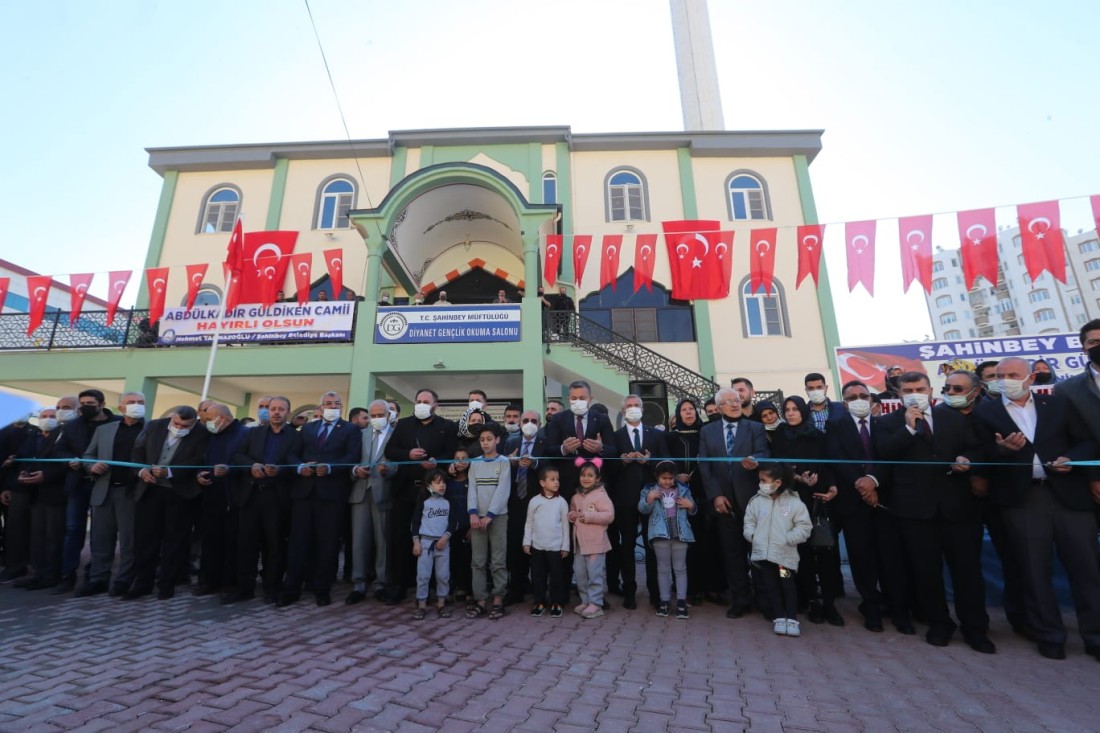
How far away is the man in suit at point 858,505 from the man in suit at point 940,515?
0.75 ft

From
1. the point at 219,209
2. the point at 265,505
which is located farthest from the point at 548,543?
the point at 219,209

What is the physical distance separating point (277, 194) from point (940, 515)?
52.2ft

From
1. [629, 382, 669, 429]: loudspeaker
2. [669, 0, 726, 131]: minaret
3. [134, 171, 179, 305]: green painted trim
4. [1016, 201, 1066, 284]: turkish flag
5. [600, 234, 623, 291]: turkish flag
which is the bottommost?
[629, 382, 669, 429]: loudspeaker

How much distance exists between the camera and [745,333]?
41.3ft

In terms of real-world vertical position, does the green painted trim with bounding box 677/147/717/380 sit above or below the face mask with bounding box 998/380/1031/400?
above

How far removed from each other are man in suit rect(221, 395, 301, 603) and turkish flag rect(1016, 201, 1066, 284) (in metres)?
11.0

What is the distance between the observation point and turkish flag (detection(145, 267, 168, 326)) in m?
11.1

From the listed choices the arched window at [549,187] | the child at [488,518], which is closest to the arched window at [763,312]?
the arched window at [549,187]

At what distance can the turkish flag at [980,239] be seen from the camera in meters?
8.35

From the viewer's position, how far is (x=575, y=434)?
4906 mm

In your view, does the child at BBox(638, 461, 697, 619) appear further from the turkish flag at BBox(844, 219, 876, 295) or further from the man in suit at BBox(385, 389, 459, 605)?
the turkish flag at BBox(844, 219, 876, 295)

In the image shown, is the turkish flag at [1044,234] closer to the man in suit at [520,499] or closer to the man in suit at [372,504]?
the man in suit at [520,499]

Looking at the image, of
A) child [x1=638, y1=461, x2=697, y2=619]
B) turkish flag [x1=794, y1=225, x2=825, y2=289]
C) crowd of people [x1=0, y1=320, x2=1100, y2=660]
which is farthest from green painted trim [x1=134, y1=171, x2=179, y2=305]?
turkish flag [x1=794, y1=225, x2=825, y2=289]

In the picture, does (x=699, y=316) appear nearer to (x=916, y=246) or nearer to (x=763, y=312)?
(x=763, y=312)
